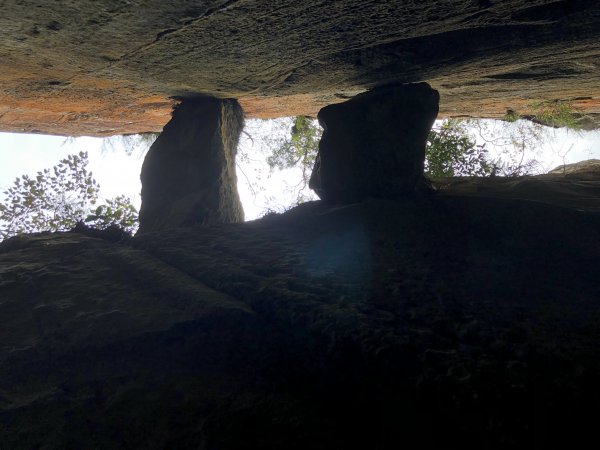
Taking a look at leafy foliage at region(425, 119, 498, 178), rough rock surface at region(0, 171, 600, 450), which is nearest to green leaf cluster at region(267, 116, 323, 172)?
leafy foliage at region(425, 119, 498, 178)

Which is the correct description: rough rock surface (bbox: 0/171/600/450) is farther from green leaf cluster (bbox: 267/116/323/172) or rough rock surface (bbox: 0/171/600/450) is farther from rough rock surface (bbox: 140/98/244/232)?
green leaf cluster (bbox: 267/116/323/172)

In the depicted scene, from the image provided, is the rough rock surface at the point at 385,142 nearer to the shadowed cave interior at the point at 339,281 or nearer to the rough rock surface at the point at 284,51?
the shadowed cave interior at the point at 339,281

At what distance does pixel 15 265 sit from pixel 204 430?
323 centimetres

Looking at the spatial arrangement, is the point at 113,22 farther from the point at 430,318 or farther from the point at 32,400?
the point at 430,318

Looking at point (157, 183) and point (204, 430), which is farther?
point (157, 183)

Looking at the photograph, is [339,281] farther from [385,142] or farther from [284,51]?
[385,142]

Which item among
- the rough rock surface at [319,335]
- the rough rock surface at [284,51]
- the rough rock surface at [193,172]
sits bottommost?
the rough rock surface at [319,335]

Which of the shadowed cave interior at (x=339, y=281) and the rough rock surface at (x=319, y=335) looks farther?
the shadowed cave interior at (x=339, y=281)

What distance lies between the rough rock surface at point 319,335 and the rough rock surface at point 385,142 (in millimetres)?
777

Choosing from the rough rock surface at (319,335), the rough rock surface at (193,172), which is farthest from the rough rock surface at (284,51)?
the rough rock surface at (319,335)

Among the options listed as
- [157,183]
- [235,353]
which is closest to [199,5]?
[235,353]

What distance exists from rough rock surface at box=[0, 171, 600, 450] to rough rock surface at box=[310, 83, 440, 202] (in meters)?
0.78

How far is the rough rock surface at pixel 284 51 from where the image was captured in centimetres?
417

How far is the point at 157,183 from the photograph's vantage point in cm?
837
